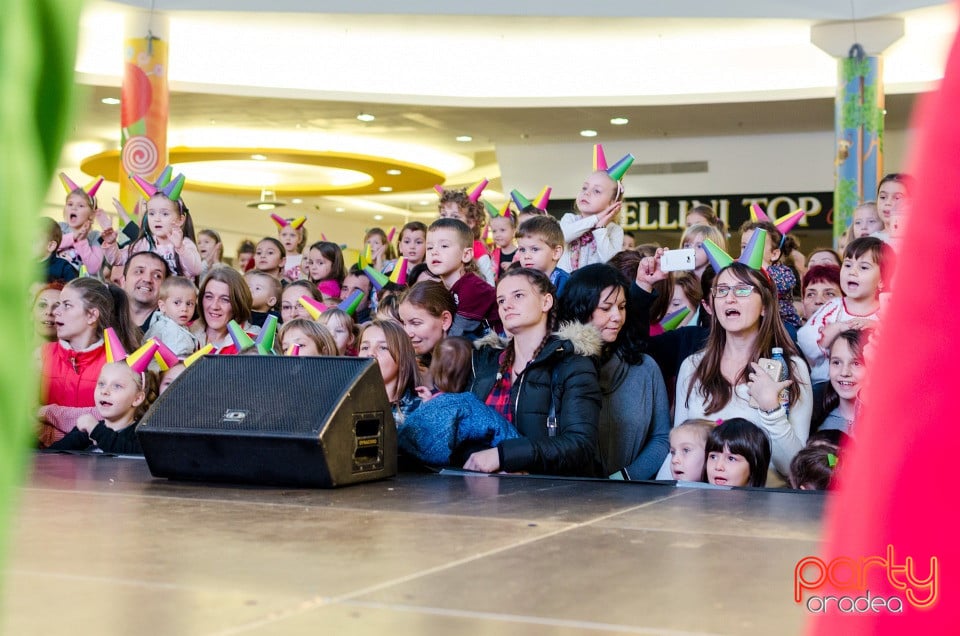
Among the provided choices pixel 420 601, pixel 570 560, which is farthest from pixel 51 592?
pixel 570 560

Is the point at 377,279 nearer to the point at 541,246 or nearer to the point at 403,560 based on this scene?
the point at 541,246

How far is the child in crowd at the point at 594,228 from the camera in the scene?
461cm

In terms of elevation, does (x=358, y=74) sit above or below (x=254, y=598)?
above

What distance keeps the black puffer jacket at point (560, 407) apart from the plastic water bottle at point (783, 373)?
54 centimetres

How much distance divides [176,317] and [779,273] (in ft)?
8.33

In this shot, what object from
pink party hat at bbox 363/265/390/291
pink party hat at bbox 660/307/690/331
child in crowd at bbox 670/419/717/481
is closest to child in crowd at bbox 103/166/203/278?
pink party hat at bbox 363/265/390/291

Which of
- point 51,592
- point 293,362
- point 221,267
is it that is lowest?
point 51,592

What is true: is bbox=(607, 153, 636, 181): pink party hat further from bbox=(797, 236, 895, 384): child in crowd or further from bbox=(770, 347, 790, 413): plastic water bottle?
bbox=(770, 347, 790, 413): plastic water bottle

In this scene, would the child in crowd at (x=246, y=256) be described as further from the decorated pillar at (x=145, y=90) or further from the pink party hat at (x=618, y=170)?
the pink party hat at (x=618, y=170)

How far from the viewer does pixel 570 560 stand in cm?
151

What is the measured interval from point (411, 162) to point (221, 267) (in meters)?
9.55

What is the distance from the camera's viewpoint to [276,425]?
7.79ft

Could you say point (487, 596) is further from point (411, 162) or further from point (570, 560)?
point (411, 162)

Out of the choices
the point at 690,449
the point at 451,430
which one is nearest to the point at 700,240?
the point at 690,449
